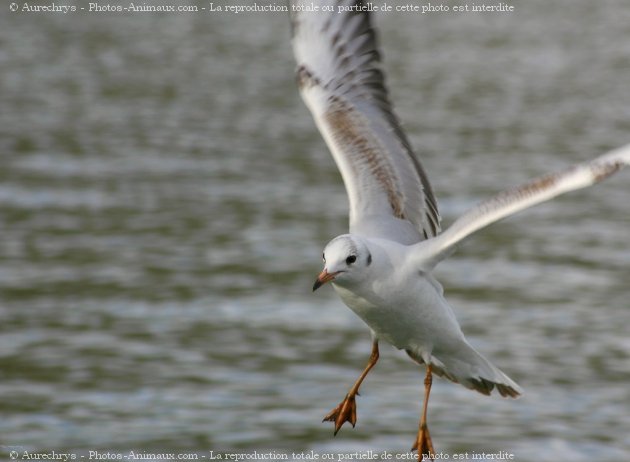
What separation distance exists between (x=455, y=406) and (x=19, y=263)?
6990 mm

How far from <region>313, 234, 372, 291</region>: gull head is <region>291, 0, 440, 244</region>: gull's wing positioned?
31.5 inches

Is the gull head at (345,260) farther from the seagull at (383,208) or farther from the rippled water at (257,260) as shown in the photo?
the rippled water at (257,260)

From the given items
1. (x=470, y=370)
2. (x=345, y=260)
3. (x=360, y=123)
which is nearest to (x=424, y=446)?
(x=470, y=370)

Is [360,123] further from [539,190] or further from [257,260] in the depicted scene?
[257,260]

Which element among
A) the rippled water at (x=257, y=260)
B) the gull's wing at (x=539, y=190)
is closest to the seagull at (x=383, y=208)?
the gull's wing at (x=539, y=190)

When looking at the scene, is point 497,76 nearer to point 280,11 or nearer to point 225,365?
point 280,11

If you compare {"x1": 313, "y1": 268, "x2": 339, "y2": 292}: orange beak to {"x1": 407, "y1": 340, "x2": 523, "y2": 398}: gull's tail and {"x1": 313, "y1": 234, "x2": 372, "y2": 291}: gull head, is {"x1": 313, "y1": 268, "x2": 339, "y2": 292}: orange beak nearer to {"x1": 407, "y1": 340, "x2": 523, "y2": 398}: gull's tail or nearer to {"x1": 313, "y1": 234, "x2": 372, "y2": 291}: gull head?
{"x1": 313, "y1": 234, "x2": 372, "y2": 291}: gull head

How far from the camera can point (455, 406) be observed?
47.3 feet

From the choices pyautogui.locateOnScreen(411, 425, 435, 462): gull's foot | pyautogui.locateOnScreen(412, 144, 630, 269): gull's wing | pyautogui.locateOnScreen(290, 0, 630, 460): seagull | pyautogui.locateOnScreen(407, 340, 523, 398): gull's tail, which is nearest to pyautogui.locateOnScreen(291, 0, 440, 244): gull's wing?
pyautogui.locateOnScreen(290, 0, 630, 460): seagull

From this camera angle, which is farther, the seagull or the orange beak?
the seagull

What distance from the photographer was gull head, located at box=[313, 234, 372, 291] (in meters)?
8.65

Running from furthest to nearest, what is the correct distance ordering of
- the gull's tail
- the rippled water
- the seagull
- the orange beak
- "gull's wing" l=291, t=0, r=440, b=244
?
the rippled water, "gull's wing" l=291, t=0, r=440, b=244, the gull's tail, the seagull, the orange beak

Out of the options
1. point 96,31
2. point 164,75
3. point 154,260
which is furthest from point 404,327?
point 96,31

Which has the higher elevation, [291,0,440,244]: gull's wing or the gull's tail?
[291,0,440,244]: gull's wing
